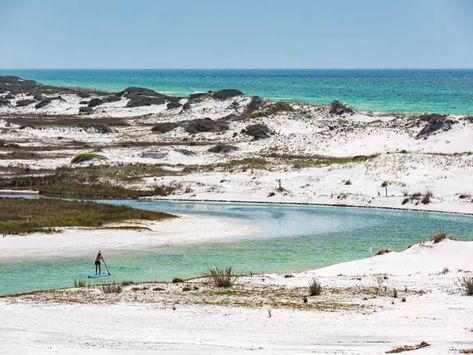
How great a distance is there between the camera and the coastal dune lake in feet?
91.7

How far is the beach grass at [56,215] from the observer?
35.5 meters

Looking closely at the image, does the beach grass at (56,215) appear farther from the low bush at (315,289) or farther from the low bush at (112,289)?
the low bush at (315,289)

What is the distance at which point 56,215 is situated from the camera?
3819 centimetres

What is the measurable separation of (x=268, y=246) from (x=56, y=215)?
→ 10345 mm

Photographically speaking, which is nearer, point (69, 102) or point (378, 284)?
point (378, 284)

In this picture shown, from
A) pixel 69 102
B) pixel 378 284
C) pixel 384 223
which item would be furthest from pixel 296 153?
pixel 69 102

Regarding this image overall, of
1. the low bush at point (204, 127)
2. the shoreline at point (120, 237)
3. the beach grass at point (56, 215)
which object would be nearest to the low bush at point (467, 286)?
the shoreline at point (120, 237)

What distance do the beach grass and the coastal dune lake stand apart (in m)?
4.60

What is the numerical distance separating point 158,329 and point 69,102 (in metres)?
112

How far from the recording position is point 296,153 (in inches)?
2707

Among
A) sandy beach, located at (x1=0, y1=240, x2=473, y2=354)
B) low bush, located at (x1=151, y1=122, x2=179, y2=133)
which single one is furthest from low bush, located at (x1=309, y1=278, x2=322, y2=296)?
low bush, located at (x1=151, y1=122, x2=179, y2=133)

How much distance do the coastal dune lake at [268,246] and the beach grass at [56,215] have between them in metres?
4.60

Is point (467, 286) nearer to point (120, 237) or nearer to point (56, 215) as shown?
point (120, 237)

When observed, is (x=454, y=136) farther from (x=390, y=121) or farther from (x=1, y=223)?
(x=1, y=223)
